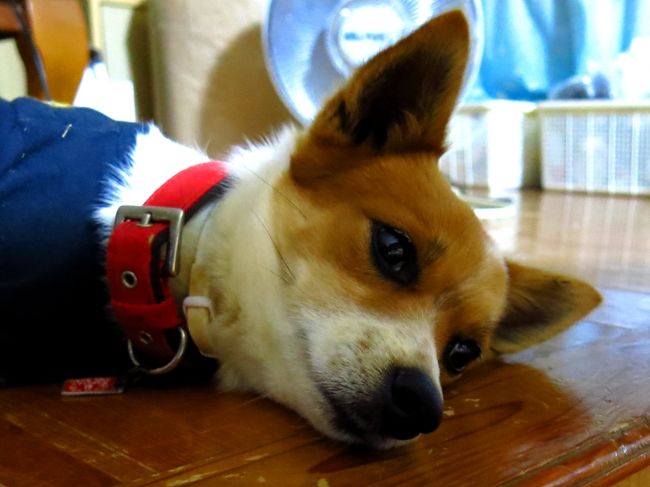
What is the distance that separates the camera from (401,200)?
3.49ft

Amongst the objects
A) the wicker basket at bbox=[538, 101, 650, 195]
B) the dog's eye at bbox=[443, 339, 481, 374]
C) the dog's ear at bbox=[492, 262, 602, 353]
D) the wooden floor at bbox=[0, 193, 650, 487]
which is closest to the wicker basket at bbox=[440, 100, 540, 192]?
the wicker basket at bbox=[538, 101, 650, 195]

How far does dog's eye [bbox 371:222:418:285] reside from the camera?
39.9 inches

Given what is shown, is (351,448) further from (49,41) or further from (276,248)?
(49,41)

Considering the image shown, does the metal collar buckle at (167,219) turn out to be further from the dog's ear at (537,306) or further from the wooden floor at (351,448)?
the dog's ear at (537,306)

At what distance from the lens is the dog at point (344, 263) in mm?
942

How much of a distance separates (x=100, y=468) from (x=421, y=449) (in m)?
0.39

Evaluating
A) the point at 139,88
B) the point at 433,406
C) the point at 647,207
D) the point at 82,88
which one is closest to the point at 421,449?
the point at 433,406

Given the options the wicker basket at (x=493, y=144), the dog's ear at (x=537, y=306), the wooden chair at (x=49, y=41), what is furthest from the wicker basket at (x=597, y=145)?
the dog's ear at (x=537, y=306)

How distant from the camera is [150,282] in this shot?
1.04 metres

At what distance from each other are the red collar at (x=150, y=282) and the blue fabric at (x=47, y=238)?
0.07 metres

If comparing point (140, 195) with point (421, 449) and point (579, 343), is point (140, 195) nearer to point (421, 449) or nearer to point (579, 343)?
point (421, 449)

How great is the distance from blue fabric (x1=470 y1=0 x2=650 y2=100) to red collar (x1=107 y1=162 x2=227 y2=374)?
332 cm

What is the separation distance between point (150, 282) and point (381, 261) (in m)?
0.33

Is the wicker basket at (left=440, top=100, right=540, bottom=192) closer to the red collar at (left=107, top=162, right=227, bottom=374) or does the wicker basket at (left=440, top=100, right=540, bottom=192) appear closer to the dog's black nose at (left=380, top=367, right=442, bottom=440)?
the red collar at (left=107, top=162, right=227, bottom=374)
